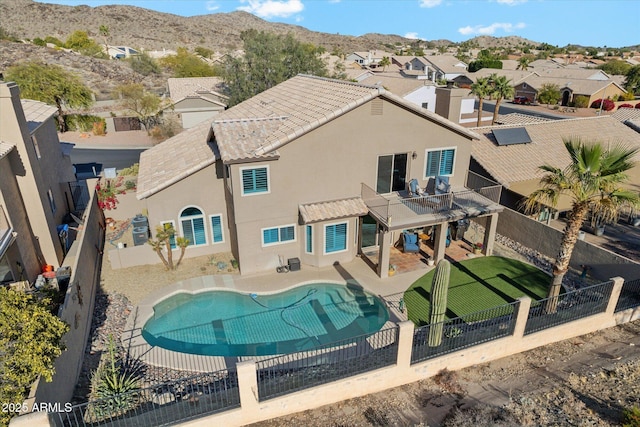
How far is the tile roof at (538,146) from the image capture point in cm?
2431

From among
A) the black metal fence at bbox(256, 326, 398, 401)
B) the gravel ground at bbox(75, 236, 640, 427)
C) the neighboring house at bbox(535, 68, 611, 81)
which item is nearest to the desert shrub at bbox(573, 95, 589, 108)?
the neighboring house at bbox(535, 68, 611, 81)

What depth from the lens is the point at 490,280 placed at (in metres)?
19.7

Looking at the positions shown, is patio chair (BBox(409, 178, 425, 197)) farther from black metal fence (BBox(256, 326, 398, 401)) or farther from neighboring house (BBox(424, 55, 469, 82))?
neighboring house (BBox(424, 55, 469, 82))

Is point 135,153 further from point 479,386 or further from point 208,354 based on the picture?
point 479,386

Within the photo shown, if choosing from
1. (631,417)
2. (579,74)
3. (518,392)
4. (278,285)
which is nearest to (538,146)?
(518,392)

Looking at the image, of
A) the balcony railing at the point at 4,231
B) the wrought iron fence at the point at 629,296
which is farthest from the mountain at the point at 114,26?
the wrought iron fence at the point at 629,296

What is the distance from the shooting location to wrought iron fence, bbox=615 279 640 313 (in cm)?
1644

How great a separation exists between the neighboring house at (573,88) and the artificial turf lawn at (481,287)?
2547 inches

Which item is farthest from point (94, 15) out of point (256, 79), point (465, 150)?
point (465, 150)

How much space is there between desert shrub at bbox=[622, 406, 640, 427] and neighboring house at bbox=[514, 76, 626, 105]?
240ft

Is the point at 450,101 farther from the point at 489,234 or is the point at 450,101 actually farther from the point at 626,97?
the point at 626,97

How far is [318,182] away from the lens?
19734 millimetres

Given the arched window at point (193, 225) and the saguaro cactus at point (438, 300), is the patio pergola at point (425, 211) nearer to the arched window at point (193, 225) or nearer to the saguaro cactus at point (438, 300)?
the saguaro cactus at point (438, 300)

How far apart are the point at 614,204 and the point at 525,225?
29.4 ft
